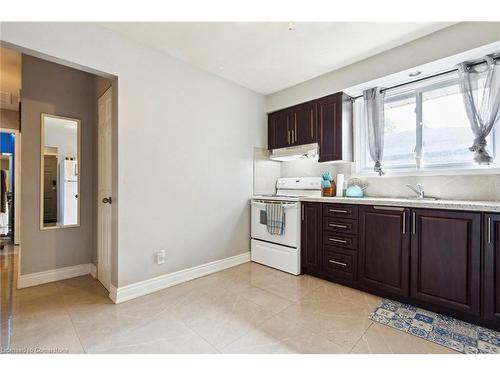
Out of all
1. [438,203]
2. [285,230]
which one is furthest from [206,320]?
[438,203]

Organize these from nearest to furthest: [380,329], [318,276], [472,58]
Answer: [380,329]
[472,58]
[318,276]

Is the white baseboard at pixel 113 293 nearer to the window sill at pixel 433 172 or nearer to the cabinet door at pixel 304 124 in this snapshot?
the cabinet door at pixel 304 124

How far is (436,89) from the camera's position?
2.51m

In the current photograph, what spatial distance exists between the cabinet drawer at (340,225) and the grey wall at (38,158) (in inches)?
115

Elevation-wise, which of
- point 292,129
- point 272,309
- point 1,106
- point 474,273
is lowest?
point 272,309

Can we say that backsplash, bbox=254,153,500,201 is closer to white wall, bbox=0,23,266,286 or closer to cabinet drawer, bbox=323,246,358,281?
white wall, bbox=0,23,266,286

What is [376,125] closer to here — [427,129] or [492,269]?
[427,129]

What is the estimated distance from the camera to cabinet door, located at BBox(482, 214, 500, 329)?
1.67m

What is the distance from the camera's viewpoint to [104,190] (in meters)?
2.64

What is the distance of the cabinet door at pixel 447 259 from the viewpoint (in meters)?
1.77

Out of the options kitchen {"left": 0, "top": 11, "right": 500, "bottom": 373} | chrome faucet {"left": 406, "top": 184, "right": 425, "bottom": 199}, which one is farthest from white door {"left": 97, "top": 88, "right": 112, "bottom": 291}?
chrome faucet {"left": 406, "top": 184, "right": 425, "bottom": 199}
